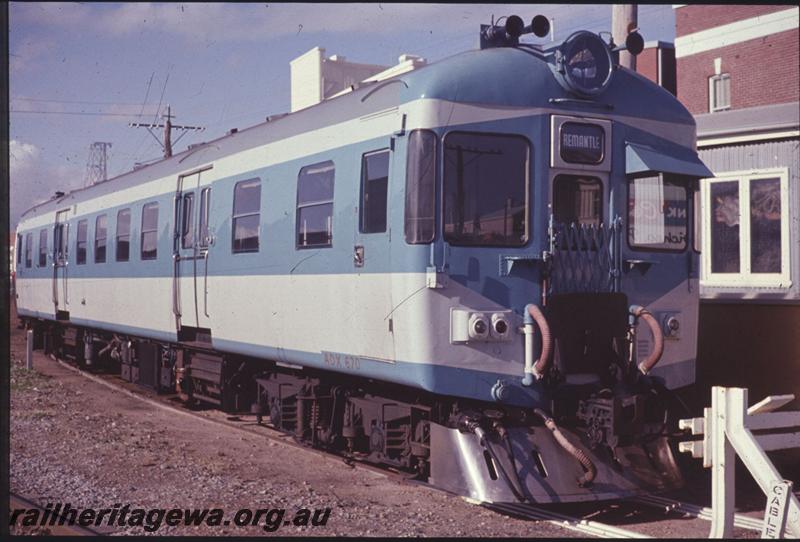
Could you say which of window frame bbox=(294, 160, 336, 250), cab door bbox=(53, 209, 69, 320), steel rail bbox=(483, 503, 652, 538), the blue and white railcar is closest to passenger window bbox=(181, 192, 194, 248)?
the blue and white railcar

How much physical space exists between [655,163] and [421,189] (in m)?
2.13

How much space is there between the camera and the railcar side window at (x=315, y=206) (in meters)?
8.59

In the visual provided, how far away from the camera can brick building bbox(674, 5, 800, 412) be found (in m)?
9.65

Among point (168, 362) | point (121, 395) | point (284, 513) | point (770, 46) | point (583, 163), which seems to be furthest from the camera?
point (770, 46)

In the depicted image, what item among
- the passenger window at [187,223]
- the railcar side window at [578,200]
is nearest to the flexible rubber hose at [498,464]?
the railcar side window at [578,200]

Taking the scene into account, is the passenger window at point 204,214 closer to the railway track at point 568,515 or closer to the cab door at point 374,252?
the railway track at point 568,515

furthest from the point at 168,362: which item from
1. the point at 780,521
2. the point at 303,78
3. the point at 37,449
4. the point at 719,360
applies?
the point at 303,78

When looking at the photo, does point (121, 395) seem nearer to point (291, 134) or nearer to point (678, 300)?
point (291, 134)

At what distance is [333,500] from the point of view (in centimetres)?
749

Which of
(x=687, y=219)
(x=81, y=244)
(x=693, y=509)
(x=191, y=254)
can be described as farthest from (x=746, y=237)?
(x=81, y=244)

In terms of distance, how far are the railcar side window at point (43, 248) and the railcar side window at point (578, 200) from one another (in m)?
15.2

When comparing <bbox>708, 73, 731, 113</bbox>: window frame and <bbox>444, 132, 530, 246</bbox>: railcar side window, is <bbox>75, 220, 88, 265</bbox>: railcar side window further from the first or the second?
<bbox>708, 73, 731, 113</bbox>: window frame

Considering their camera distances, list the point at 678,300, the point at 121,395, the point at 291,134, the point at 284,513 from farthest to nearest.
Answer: the point at 121,395 → the point at 291,134 → the point at 678,300 → the point at 284,513

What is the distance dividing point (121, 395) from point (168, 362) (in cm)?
187
